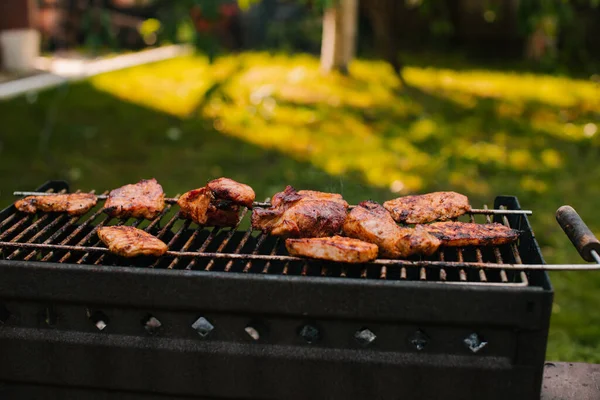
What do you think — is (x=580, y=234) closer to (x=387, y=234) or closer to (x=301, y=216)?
(x=387, y=234)

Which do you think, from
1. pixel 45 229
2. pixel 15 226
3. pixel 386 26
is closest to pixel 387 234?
pixel 45 229

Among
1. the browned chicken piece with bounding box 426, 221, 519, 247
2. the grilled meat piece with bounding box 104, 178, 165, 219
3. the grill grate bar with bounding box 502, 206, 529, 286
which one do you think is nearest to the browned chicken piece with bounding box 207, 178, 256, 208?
the grilled meat piece with bounding box 104, 178, 165, 219

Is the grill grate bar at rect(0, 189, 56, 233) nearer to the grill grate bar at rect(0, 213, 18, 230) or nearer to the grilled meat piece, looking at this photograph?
the grill grate bar at rect(0, 213, 18, 230)

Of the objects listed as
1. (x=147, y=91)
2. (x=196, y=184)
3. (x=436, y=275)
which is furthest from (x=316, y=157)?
(x=436, y=275)

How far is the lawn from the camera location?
254 inches

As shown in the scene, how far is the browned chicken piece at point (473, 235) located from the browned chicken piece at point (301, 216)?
35 cm

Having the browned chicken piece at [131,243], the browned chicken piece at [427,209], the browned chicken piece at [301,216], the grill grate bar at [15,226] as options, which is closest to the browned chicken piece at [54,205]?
the grill grate bar at [15,226]

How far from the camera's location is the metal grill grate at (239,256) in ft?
7.63

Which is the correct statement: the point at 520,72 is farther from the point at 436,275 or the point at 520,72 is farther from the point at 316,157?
the point at 436,275

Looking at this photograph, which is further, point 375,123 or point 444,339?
point 375,123

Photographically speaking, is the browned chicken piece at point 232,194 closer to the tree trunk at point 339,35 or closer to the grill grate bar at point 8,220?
the grill grate bar at point 8,220

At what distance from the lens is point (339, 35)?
1113 cm

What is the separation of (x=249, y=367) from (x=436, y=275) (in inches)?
32.2

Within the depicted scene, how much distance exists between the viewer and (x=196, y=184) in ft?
22.6
